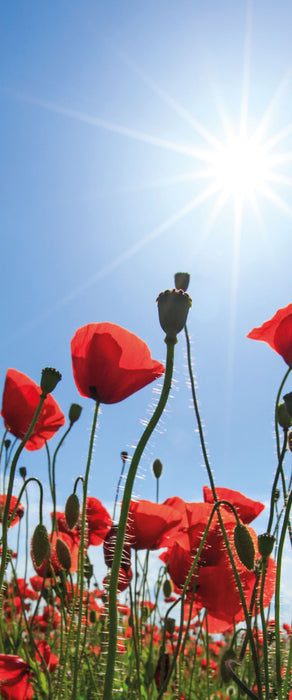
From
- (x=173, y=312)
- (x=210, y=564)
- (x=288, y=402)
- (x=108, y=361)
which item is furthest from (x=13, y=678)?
(x=173, y=312)

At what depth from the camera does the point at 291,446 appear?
142 centimetres

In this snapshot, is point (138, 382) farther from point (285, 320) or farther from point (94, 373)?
point (285, 320)

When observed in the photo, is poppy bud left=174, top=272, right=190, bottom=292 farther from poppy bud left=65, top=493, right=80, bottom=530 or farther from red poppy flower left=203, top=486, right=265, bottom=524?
red poppy flower left=203, top=486, right=265, bottom=524

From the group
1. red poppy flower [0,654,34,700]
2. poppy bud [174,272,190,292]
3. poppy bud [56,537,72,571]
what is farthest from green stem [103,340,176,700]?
red poppy flower [0,654,34,700]

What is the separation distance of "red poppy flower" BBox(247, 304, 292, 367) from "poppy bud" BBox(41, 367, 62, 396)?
2.13 ft

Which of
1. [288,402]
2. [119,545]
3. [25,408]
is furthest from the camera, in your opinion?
[25,408]

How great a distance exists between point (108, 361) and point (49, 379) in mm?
236

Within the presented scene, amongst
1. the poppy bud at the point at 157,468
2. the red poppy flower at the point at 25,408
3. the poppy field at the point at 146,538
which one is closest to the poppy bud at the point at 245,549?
the poppy field at the point at 146,538

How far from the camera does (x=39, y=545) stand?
1.21 meters

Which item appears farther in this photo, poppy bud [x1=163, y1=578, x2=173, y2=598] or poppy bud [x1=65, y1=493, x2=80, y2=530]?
poppy bud [x1=163, y1=578, x2=173, y2=598]

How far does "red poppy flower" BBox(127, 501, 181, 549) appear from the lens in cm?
166

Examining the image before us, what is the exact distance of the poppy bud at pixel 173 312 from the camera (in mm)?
604

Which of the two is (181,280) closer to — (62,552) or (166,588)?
(62,552)

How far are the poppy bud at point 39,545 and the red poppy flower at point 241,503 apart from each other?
695 millimetres
